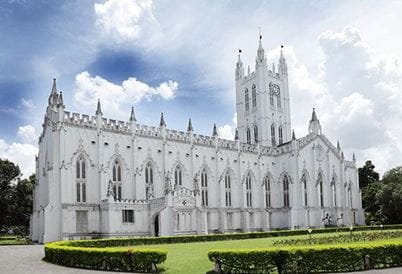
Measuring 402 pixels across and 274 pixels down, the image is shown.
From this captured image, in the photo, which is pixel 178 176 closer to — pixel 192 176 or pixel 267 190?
pixel 192 176

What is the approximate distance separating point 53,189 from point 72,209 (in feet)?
9.26

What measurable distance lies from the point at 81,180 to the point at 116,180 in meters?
4.30

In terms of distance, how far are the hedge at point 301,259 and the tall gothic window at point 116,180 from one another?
31731 millimetres

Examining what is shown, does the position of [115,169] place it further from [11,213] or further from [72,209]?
[11,213]

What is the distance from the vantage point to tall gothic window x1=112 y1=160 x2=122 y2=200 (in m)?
48.6

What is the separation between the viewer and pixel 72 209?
4450 cm

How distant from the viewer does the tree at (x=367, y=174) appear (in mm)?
91750

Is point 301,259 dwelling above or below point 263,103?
below

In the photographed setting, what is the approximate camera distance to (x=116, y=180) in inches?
1929

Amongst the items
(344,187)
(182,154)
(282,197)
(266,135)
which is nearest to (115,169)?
(182,154)

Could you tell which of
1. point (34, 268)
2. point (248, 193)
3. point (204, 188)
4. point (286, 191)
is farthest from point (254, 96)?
point (34, 268)

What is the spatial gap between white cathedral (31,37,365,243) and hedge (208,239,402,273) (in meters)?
28.6

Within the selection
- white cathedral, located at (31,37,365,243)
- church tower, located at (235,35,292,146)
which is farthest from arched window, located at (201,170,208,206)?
church tower, located at (235,35,292,146)

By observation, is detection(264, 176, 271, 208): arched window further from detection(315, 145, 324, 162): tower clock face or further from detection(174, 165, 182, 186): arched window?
detection(174, 165, 182, 186): arched window
